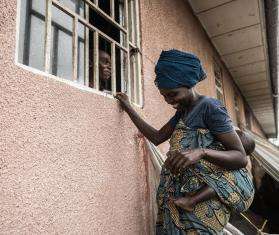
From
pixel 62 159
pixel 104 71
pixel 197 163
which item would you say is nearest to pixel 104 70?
pixel 104 71

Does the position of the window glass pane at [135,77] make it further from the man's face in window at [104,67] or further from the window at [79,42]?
the man's face in window at [104,67]

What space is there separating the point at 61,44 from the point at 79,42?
0.19 m

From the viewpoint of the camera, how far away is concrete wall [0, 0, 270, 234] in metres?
1.16

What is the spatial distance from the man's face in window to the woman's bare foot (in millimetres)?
1127

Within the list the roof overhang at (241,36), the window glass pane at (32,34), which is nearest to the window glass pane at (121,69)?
the window glass pane at (32,34)

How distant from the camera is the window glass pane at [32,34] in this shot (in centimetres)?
139

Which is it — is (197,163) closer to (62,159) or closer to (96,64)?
(62,159)

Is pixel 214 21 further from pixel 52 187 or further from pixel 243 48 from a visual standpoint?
pixel 52 187

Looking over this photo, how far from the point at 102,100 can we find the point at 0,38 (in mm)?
721

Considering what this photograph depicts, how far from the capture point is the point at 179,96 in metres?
1.52

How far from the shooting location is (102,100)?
5.82ft

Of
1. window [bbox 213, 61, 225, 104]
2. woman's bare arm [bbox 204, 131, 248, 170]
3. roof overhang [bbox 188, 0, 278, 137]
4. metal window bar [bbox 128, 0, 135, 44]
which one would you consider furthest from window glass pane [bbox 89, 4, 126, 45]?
window [bbox 213, 61, 225, 104]

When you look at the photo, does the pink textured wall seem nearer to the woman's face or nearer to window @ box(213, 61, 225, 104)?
the woman's face

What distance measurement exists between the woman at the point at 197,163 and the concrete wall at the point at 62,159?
1.17ft
